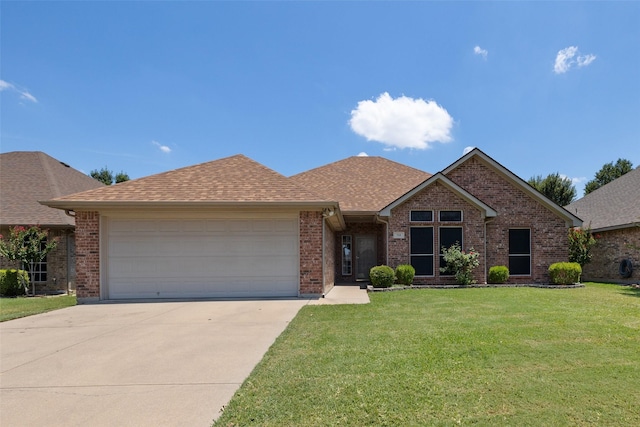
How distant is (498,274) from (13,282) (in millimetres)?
18541

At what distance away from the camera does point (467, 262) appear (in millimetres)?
13086

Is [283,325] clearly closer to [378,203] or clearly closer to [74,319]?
[74,319]

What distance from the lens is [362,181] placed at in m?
18.3

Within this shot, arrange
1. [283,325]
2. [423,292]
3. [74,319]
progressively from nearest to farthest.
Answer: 1. [283,325]
2. [74,319]
3. [423,292]

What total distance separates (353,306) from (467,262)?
6.23 meters

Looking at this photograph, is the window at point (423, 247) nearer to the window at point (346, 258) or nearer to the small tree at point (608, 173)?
the window at point (346, 258)

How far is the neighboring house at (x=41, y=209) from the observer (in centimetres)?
1384

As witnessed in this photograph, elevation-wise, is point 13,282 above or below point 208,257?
below

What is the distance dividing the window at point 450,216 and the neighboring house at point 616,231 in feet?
22.8

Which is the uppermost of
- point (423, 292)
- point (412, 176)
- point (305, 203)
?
point (412, 176)

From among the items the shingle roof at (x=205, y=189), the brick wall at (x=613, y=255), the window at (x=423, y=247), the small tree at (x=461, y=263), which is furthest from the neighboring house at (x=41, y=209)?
the brick wall at (x=613, y=255)

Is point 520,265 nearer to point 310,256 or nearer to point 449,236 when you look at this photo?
point 449,236

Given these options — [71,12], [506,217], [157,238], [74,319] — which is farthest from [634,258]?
[71,12]

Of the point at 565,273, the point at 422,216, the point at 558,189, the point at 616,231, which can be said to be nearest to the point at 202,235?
the point at 422,216
